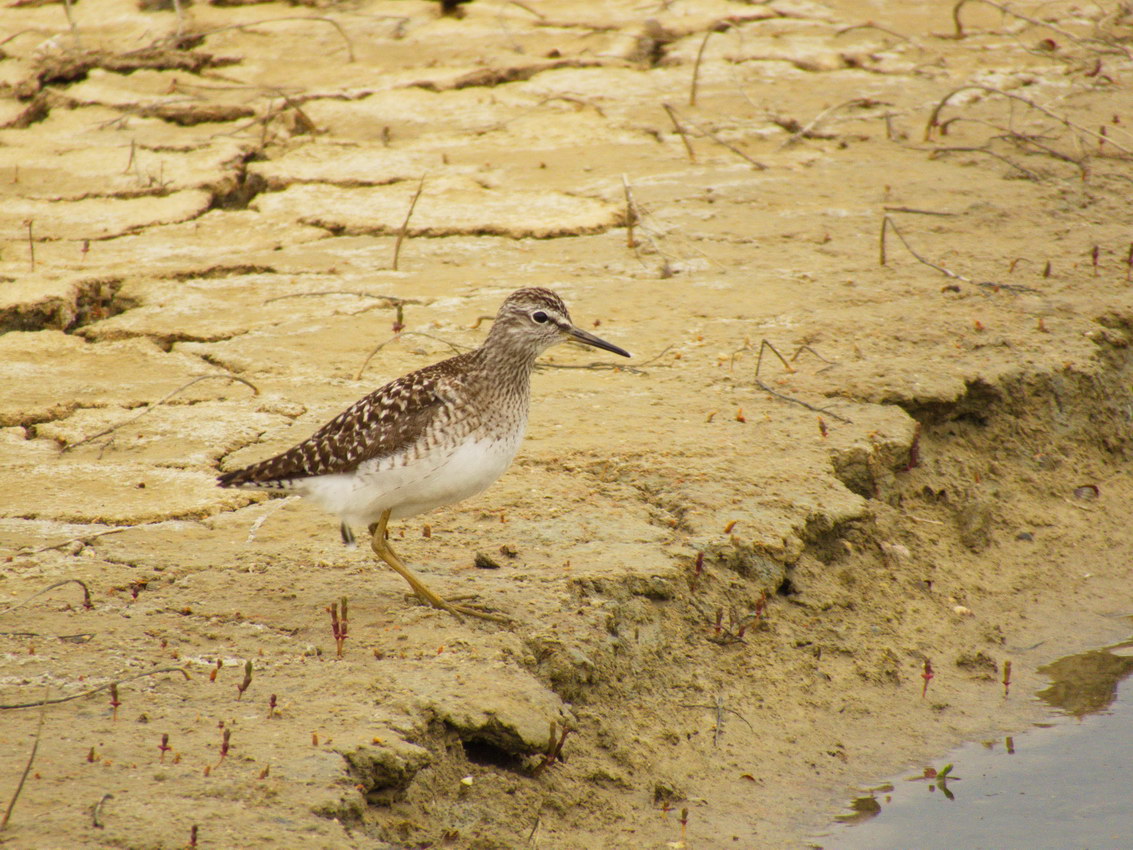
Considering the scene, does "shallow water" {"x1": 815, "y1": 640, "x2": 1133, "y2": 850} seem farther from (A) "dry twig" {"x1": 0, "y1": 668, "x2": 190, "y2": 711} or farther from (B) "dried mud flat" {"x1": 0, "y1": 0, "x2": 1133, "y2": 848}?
(A) "dry twig" {"x1": 0, "y1": 668, "x2": 190, "y2": 711}

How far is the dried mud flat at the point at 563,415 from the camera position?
11.5 feet

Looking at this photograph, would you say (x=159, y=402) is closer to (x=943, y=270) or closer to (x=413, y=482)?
(x=413, y=482)

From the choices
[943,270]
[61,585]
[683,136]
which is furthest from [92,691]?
[683,136]

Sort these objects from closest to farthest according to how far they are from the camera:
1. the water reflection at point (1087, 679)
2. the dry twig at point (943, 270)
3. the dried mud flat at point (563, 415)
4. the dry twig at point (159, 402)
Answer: the dried mud flat at point (563, 415) < the water reflection at point (1087, 679) < the dry twig at point (159, 402) < the dry twig at point (943, 270)

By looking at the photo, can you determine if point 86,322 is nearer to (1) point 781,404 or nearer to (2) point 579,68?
(1) point 781,404

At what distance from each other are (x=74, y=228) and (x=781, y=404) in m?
4.18

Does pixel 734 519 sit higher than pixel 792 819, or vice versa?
pixel 734 519

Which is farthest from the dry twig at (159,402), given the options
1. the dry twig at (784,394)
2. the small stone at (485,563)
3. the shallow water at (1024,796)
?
the shallow water at (1024,796)

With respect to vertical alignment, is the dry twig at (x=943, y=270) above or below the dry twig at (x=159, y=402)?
above

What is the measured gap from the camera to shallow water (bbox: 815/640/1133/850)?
3.74m

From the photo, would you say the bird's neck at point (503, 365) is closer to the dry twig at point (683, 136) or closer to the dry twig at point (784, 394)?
the dry twig at point (784, 394)

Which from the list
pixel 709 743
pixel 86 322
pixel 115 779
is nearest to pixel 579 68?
pixel 86 322

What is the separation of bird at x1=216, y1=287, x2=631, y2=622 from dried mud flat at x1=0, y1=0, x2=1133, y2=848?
0.89 ft

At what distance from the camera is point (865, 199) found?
24.1 feet
